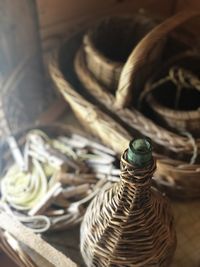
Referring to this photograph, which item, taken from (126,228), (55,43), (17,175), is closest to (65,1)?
(55,43)

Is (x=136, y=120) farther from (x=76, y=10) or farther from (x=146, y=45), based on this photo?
(x=76, y=10)

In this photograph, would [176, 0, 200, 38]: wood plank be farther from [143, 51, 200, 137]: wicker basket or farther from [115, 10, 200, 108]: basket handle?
Answer: [115, 10, 200, 108]: basket handle

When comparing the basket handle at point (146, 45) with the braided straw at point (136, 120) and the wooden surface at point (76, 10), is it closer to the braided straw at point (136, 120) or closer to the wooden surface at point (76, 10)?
the braided straw at point (136, 120)

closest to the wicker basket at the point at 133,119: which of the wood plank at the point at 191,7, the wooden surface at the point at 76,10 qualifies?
the wooden surface at the point at 76,10

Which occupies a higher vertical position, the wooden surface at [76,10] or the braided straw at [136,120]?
the wooden surface at [76,10]

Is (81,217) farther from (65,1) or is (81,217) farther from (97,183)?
(65,1)

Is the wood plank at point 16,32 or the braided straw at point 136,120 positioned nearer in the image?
the braided straw at point 136,120

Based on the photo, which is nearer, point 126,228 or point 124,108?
point 126,228

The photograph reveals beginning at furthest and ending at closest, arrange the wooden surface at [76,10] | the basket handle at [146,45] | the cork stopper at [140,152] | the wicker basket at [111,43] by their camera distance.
A: the wooden surface at [76,10]
the wicker basket at [111,43]
the basket handle at [146,45]
the cork stopper at [140,152]

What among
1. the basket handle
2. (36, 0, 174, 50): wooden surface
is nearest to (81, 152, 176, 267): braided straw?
the basket handle
